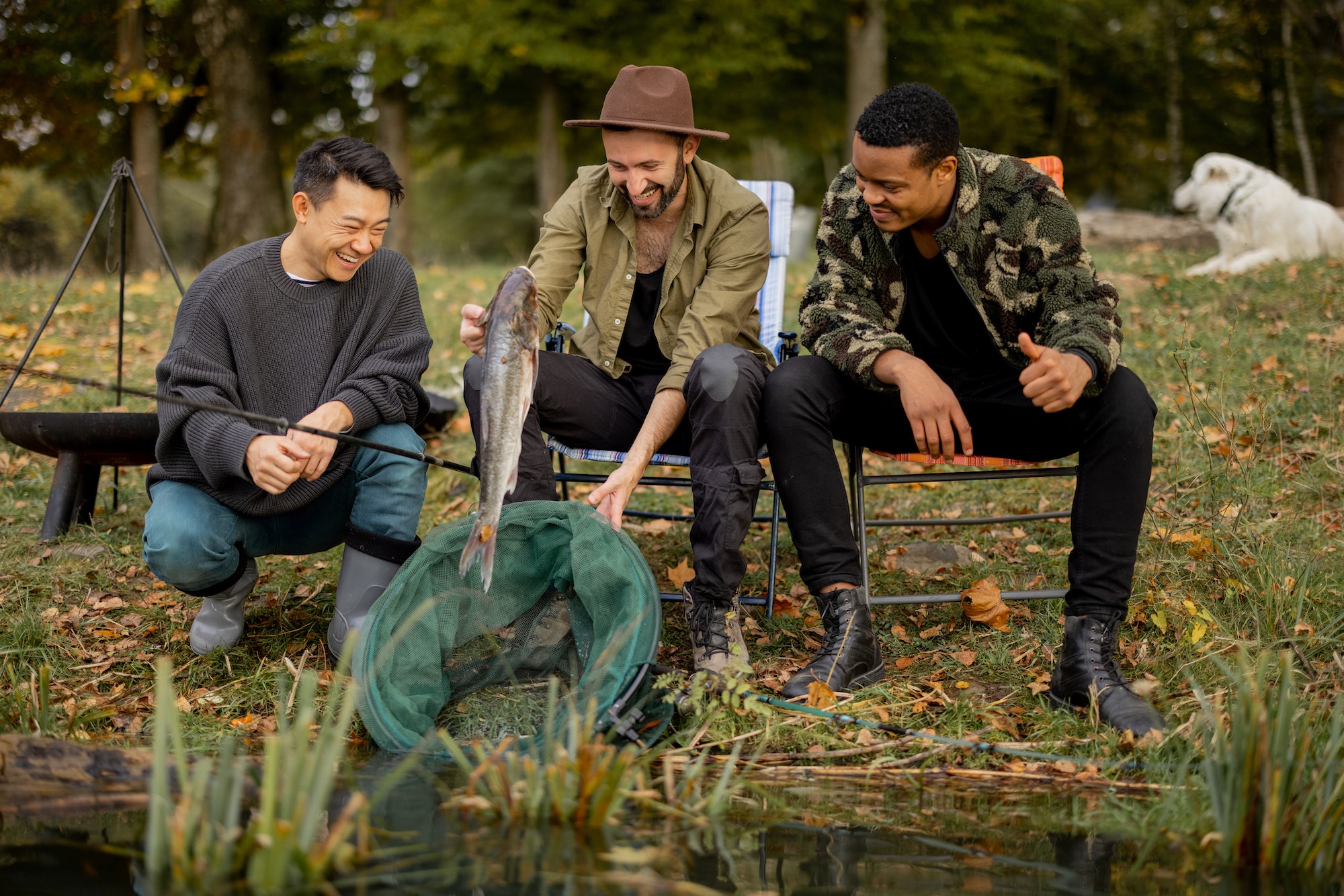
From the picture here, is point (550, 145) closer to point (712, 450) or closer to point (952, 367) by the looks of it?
point (952, 367)

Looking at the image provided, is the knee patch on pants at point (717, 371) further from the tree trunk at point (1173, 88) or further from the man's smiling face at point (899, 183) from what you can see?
the tree trunk at point (1173, 88)

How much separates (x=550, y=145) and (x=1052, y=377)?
441 inches

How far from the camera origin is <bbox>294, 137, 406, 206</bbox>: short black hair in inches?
121

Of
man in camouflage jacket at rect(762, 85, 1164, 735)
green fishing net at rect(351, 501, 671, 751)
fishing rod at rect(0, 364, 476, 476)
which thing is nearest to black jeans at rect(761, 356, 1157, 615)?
man in camouflage jacket at rect(762, 85, 1164, 735)

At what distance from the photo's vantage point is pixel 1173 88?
1672 cm

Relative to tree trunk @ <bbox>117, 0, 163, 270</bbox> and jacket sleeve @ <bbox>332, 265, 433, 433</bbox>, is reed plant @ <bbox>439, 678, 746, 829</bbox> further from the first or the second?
tree trunk @ <bbox>117, 0, 163, 270</bbox>

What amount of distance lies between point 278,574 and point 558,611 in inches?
58.4

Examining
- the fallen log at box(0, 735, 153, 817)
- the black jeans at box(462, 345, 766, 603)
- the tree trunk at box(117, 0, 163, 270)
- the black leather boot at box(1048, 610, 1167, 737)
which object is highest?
the tree trunk at box(117, 0, 163, 270)

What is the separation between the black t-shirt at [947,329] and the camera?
10.8 ft

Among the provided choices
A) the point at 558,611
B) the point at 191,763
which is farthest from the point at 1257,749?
the point at 191,763

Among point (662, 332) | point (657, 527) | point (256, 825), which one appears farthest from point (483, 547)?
point (657, 527)

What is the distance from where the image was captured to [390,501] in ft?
10.6

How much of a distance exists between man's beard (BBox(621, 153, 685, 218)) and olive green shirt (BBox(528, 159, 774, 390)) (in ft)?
0.19

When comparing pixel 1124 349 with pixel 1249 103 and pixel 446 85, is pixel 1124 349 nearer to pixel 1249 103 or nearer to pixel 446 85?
pixel 446 85
